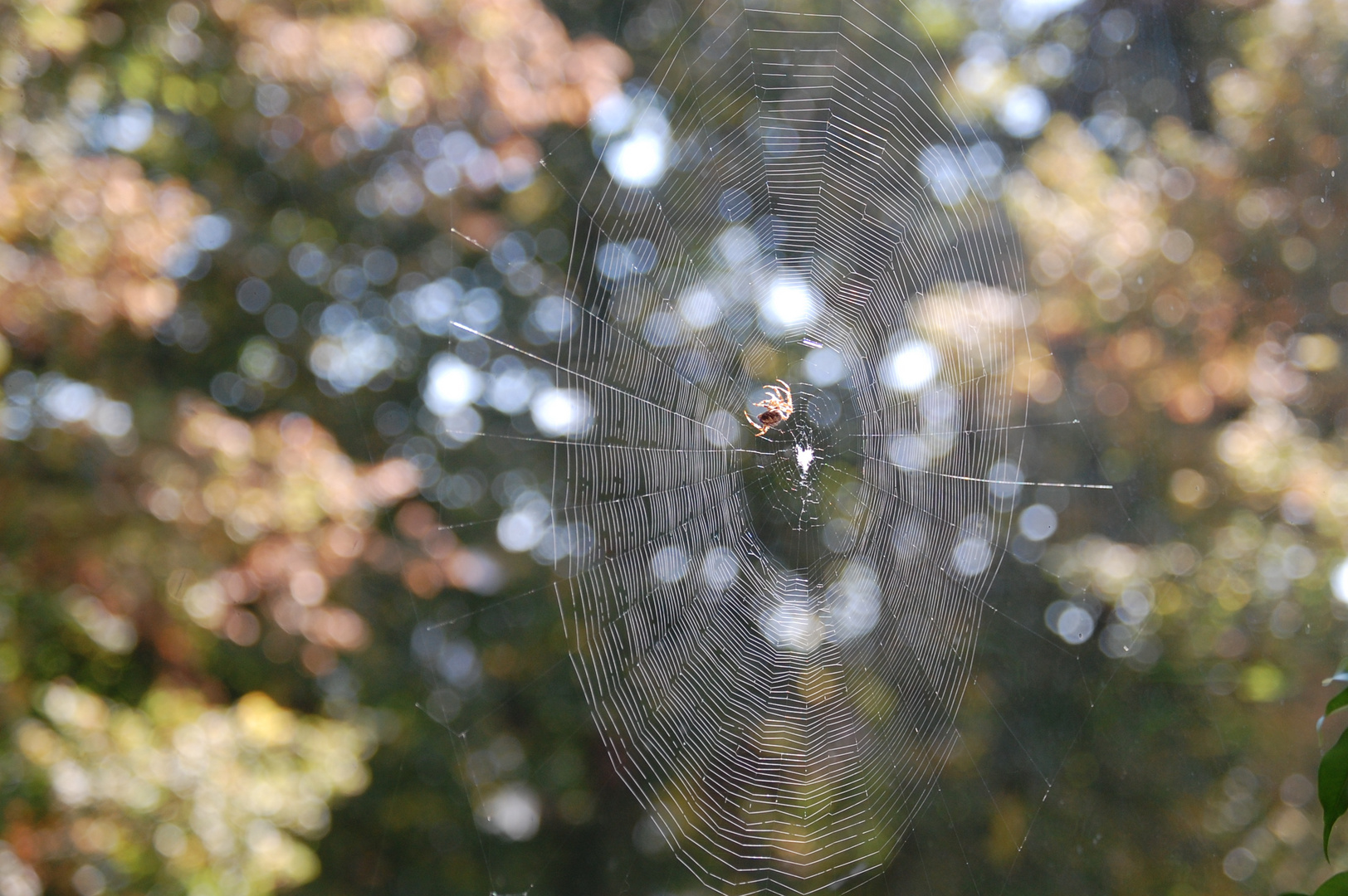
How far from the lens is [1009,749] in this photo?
292cm

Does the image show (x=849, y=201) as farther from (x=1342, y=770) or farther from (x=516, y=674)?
(x=516, y=674)

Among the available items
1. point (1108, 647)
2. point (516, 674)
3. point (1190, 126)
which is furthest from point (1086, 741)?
point (516, 674)

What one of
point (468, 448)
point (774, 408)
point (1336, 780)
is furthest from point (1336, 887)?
point (468, 448)

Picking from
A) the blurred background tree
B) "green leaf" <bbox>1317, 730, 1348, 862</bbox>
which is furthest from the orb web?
"green leaf" <bbox>1317, 730, 1348, 862</bbox>

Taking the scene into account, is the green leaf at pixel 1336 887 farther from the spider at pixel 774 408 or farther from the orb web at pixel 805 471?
the spider at pixel 774 408

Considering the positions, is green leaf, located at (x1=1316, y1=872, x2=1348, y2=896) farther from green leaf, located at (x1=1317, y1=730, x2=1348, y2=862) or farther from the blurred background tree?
the blurred background tree

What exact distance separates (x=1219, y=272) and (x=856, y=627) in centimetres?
175

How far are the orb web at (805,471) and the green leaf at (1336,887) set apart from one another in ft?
5.81

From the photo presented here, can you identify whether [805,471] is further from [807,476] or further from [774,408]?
[774,408]

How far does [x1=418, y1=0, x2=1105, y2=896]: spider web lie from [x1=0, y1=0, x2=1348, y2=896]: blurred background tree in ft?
0.62

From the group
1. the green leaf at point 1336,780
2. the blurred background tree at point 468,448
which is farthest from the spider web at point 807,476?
the green leaf at point 1336,780

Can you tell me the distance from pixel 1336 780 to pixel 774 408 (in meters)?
2.76

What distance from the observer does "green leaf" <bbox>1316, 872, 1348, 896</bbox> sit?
1104 mm

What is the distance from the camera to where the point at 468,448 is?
4.91 metres
